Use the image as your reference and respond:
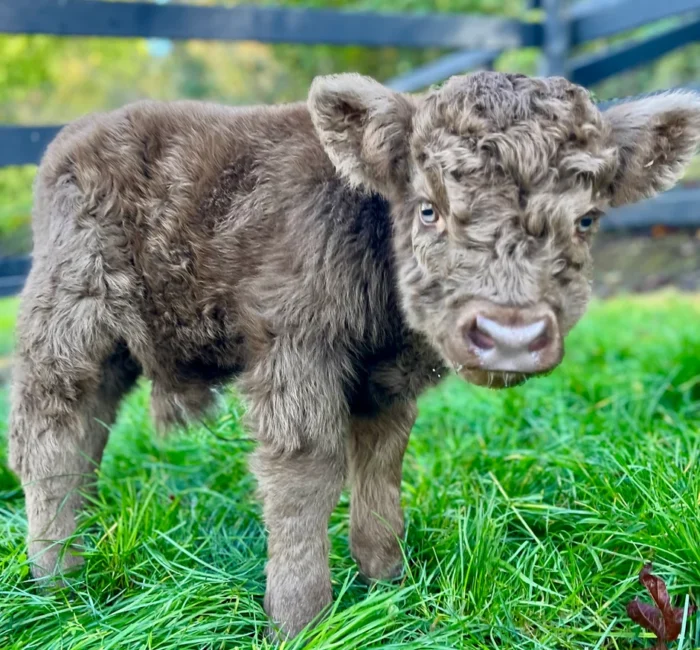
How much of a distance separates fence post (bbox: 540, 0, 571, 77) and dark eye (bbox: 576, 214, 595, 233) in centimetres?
646

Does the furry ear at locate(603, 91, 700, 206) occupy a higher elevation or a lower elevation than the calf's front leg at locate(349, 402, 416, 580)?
higher

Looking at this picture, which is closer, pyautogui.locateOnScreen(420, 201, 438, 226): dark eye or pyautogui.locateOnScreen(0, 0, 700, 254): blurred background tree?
pyautogui.locateOnScreen(420, 201, 438, 226): dark eye

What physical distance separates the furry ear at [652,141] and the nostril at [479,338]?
901mm

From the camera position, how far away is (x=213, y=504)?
371 centimetres

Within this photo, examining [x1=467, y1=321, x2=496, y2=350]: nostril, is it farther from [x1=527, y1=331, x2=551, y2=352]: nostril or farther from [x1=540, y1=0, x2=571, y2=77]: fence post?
[x1=540, y1=0, x2=571, y2=77]: fence post

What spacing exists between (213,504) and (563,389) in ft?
7.79

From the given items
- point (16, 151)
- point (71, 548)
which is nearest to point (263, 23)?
point (16, 151)

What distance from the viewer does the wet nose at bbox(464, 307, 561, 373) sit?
2.21 meters

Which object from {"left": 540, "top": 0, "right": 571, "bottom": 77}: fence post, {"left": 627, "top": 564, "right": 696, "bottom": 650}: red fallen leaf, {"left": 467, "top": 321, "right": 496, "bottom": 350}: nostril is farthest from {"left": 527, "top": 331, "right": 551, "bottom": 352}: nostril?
{"left": 540, "top": 0, "right": 571, "bottom": 77}: fence post

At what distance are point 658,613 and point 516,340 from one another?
1.11m

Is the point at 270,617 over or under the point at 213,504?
over

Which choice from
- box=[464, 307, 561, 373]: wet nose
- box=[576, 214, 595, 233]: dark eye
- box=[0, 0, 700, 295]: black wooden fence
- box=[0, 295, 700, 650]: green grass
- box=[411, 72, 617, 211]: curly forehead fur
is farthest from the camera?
box=[0, 0, 700, 295]: black wooden fence

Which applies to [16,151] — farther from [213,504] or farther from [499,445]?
[499,445]

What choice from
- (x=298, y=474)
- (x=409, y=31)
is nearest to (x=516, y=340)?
(x=298, y=474)
